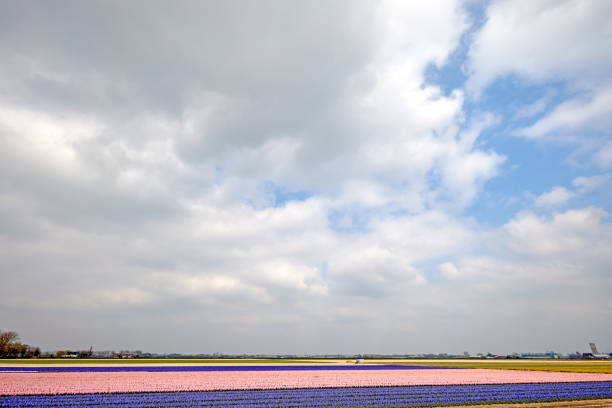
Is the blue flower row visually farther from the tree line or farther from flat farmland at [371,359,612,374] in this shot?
the tree line

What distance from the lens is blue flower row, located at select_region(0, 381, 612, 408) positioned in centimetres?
3008

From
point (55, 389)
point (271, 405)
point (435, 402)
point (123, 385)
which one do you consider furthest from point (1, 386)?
point (435, 402)

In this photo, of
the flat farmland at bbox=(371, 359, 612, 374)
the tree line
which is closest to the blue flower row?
the flat farmland at bbox=(371, 359, 612, 374)

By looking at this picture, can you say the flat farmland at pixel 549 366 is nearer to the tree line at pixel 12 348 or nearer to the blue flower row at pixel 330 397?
the blue flower row at pixel 330 397

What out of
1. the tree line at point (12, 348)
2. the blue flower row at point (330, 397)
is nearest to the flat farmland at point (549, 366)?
the blue flower row at point (330, 397)

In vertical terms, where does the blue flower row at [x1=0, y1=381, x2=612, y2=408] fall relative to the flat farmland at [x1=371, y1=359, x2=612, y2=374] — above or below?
above

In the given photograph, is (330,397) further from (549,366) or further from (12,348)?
(12,348)

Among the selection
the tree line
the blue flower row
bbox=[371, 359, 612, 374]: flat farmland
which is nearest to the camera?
the blue flower row

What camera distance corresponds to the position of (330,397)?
113ft

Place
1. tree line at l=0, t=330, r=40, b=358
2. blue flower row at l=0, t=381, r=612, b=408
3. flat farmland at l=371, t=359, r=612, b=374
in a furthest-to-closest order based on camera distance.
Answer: tree line at l=0, t=330, r=40, b=358 < flat farmland at l=371, t=359, r=612, b=374 < blue flower row at l=0, t=381, r=612, b=408

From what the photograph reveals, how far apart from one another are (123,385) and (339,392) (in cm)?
2574

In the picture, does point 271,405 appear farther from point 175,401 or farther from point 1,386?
point 1,386

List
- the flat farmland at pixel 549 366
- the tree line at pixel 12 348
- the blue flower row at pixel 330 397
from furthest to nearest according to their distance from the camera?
1. the tree line at pixel 12 348
2. the flat farmland at pixel 549 366
3. the blue flower row at pixel 330 397

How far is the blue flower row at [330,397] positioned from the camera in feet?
98.7
